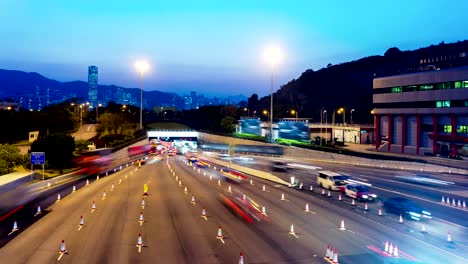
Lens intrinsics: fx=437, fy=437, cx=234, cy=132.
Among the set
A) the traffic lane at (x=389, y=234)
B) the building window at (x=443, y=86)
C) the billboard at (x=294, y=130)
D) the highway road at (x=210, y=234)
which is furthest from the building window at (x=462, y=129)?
the traffic lane at (x=389, y=234)

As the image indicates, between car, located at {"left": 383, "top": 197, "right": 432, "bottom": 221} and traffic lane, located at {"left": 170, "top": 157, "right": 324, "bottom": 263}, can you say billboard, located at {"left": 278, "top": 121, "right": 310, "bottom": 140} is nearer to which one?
traffic lane, located at {"left": 170, "top": 157, "right": 324, "bottom": 263}

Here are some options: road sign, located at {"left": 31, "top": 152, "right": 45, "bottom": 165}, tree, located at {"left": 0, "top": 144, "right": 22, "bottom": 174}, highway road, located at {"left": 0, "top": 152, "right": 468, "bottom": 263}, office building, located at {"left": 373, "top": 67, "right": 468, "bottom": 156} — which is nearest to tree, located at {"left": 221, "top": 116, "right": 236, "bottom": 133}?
office building, located at {"left": 373, "top": 67, "right": 468, "bottom": 156}

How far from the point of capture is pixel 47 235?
24281 millimetres

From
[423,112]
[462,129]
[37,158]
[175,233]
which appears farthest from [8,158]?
[423,112]

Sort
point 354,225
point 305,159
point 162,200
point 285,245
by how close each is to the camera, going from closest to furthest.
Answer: point 285,245 → point 354,225 → point 162,200 → point 305,159

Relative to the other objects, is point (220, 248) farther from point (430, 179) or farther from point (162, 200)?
point (430, 179)

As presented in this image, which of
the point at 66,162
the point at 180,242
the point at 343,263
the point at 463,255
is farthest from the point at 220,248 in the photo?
the point at 66,162

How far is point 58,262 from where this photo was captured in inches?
756

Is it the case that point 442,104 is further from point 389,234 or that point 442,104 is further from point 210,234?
point 210,234

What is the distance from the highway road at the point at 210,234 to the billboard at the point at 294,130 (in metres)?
35.3

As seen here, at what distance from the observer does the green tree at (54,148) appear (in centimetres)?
5641

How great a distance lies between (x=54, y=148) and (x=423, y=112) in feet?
→ 224

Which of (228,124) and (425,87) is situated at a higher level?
(425,87)

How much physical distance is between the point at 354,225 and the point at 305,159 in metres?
53.6
